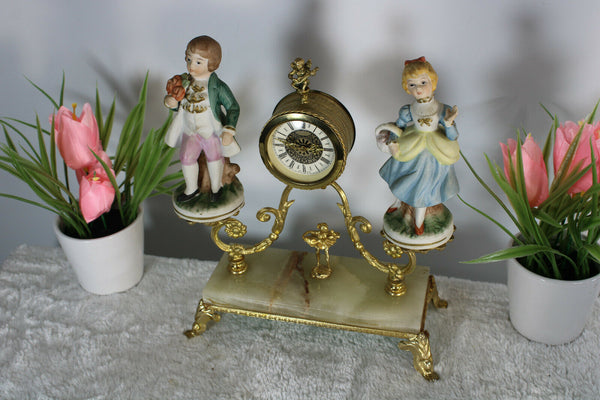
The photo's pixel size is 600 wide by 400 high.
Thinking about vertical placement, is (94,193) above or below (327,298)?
above

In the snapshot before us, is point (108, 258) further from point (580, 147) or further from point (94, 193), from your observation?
point (580, 147)

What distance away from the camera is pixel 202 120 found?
73cm

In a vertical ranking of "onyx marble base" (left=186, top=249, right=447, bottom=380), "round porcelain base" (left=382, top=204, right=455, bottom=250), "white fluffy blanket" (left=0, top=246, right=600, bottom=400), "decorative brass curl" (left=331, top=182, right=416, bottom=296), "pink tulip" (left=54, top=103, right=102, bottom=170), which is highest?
"pink tulip" (left=54, top=103, right=102, bottom=170)

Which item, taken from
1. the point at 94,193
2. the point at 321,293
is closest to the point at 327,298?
the point at 321,293

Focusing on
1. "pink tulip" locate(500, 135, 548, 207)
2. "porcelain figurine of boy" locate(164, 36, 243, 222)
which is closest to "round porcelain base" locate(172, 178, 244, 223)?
"porcelain figurine of boy" locate(164, 36, 243, 222)

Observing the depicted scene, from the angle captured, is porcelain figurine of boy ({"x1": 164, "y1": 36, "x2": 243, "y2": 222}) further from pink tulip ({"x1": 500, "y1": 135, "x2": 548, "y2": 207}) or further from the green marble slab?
pink tulip ({"x1": 500, "y1": 135, "x2": 548, "y2": 207})

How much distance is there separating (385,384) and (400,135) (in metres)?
0.32

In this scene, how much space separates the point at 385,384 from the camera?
0.76m

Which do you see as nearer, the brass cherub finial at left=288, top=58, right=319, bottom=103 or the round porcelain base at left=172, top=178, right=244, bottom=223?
the brass cherub finial at left=288, top=58, right=319, bottom=103

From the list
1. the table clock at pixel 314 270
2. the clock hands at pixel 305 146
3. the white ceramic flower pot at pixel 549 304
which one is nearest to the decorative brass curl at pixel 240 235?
the table clock at pixel 314 270

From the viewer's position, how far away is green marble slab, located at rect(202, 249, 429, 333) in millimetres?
784

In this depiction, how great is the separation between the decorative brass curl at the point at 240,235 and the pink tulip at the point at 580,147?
0.36m

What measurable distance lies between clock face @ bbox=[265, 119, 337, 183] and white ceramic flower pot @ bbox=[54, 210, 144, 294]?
0.29m

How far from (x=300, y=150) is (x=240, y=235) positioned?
194mm
